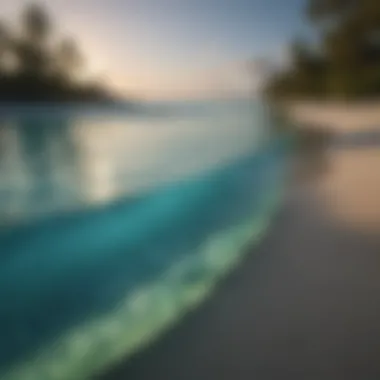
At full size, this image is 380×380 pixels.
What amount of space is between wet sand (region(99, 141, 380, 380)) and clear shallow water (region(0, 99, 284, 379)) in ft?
0.20

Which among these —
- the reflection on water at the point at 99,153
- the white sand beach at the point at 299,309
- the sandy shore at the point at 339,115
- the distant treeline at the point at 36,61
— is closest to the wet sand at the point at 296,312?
the white sand beach at the point at 299,309

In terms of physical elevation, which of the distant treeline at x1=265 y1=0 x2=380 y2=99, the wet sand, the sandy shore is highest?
the distant treeline at x1=265 y1=0 x2=380 y2=99

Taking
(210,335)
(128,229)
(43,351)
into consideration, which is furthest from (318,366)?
(128,229)

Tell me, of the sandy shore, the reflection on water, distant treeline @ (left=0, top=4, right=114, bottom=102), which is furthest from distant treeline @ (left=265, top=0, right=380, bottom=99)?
distant treeline @ (left=0, top=4, right=114, bottom=102)

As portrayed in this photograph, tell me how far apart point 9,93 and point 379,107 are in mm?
824

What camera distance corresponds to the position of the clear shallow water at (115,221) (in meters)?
0.66

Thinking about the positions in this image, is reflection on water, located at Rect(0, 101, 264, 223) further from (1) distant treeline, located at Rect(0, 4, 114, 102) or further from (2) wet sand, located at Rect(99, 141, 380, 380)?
(2) wet sand, located at Rect(99, 141, 380, 380)

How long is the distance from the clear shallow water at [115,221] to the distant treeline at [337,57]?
0.39 feet

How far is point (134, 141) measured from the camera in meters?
1.14

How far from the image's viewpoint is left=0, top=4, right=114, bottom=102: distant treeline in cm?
80

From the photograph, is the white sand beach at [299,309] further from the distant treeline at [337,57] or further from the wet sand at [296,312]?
the distant treeline at [337,57]

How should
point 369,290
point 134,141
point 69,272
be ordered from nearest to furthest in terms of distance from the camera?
1. point 369,290
2. point 69,272
3. point 134,141

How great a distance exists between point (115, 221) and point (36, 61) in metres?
0.37

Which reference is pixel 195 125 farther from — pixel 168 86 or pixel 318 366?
pixel 318 366
